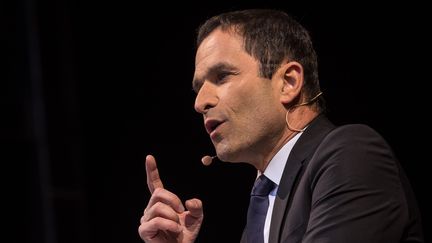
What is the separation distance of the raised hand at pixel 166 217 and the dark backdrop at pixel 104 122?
1134 millimetres

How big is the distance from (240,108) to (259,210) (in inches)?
11.9

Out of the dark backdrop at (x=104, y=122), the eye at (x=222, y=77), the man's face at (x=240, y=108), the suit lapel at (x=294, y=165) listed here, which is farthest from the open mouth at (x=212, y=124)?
the dark backdrop at (x=104, y=122)

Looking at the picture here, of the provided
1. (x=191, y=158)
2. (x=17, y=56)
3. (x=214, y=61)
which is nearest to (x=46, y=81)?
(x=17, y=56)

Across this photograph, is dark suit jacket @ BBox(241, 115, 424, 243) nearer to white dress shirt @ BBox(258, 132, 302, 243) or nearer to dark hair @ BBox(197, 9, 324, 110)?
white dress shirt @ BBox(258, 132, 302, 243)

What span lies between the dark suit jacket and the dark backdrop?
144 cm

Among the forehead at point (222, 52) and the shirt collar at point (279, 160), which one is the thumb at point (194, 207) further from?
the forehead at point (222, 52)

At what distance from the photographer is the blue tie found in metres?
1.92

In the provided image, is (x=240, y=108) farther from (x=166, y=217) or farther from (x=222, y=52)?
(x=166, y=217)

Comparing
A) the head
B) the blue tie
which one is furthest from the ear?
the blue tie

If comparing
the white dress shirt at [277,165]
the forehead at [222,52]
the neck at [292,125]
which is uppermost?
the forehead at [222,52]

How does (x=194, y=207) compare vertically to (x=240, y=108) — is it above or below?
below

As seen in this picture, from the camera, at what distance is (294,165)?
183cm

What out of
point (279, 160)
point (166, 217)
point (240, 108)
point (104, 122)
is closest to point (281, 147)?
point (279, 160)

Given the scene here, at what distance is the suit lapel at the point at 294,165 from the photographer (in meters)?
1.76
